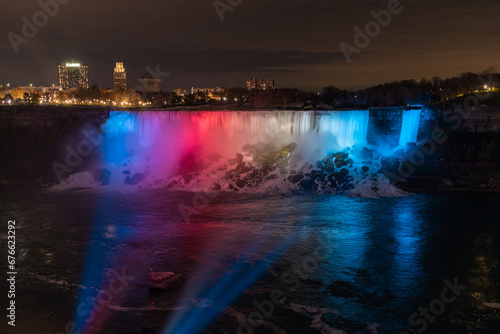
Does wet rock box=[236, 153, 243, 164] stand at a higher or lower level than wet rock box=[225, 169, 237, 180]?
higher

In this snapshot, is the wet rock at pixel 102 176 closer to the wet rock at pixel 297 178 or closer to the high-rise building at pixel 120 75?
the wet rock at pixel 297 178

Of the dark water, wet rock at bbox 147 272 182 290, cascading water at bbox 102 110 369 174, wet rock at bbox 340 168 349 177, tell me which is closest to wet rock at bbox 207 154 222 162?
cascading water at bbox 102 110 369 174

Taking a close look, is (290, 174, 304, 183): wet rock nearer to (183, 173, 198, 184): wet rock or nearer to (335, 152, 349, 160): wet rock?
(335, 152, 349, 160): wet rock

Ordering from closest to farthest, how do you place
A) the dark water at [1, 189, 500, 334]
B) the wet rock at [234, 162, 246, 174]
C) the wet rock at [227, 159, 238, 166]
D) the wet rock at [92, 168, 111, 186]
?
the dark water at [1, 189, 500, 334], the wet rock at [234, 162, 246, 174], the wet rock at [92, 168, 111, 186], the wet rock at [227, 159, 238, 166]

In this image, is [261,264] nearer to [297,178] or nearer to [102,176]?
[297,178]

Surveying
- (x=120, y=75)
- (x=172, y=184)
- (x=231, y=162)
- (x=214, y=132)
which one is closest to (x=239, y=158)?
(x=231, y=162)

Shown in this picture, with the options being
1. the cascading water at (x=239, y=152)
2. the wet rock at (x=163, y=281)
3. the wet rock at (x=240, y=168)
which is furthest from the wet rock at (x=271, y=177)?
the wet rock at (x=163, y=281)
